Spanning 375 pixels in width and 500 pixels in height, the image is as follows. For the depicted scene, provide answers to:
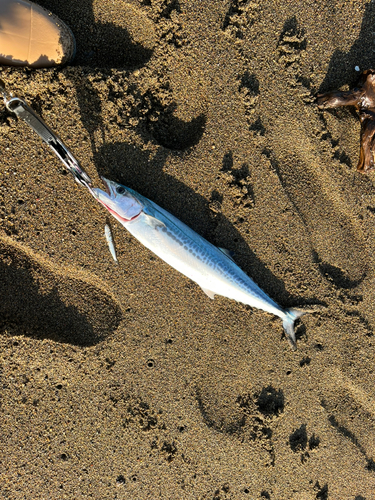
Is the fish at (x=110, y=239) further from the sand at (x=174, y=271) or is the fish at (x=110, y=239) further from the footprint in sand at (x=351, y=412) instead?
the footprint in sand at (x=351, y=412)

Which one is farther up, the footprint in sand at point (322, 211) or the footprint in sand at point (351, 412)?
the footprint in sand at point (322, 211)

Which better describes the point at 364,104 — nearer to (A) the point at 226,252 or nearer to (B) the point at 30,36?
(A) the point at 226,252

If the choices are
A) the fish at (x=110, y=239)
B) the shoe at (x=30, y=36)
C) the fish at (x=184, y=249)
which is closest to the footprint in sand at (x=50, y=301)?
the fish at (x=110, y=239)

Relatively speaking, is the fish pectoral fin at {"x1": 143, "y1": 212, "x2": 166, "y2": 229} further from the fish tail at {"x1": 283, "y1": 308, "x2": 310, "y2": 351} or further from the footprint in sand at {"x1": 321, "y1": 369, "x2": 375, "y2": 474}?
the footprint in sand at {"x1": 321, "y1": 369, "x2": 375, "y2": 474}

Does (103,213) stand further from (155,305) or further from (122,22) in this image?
(122,22)

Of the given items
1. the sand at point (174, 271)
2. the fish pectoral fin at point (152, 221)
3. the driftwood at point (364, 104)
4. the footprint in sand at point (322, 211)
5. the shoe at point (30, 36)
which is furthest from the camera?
the footprint in sand at point (322, 211)

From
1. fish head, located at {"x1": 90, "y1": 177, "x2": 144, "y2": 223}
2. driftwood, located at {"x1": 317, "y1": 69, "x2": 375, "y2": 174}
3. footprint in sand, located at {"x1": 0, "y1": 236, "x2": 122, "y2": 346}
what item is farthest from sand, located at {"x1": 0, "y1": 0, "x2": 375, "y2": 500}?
fish head, located at {"x1": 90, "y1": 177, "x2": 144, "y2": 223}


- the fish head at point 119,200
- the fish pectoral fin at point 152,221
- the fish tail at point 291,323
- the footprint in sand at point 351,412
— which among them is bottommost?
the footprint in sand at point 351,412
